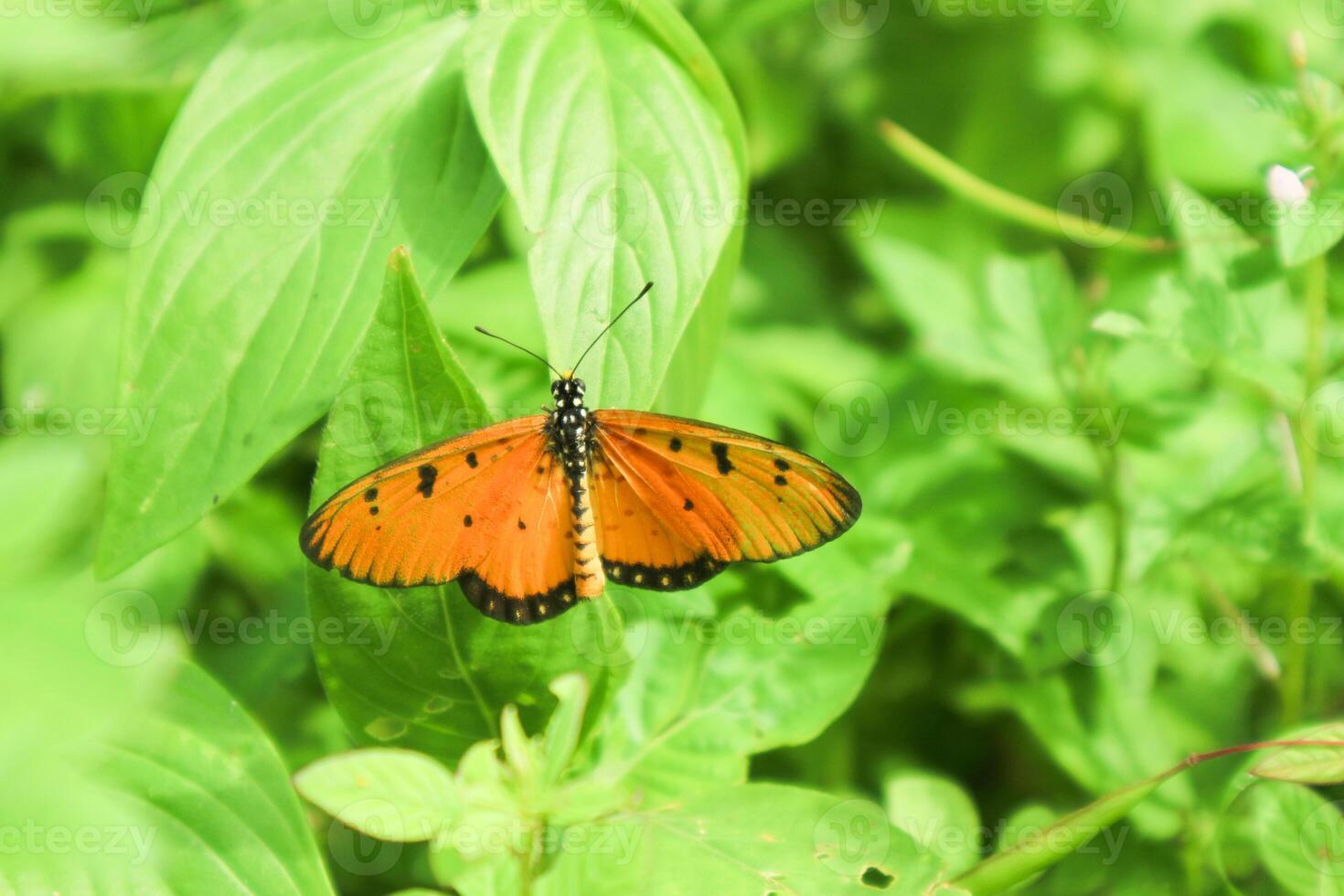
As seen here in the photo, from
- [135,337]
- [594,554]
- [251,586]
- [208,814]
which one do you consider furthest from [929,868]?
[251,586]

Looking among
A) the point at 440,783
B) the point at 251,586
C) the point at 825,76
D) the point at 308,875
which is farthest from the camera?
the point at 825,76

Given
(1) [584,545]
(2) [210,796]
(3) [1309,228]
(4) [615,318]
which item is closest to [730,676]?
(1) [584,545]

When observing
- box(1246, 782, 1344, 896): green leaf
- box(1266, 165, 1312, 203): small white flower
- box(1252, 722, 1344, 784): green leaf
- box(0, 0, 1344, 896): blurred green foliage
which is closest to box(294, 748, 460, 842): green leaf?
box(0, 0, 1344, 896): blurred green foliage

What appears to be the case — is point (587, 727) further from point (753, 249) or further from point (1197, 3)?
point (1197, 3)

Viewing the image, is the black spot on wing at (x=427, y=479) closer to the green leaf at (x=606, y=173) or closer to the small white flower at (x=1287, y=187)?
the green leaf at (x=606, y=173)

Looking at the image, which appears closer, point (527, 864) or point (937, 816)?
point (527, 864)

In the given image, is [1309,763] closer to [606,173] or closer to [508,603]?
[508,603]
